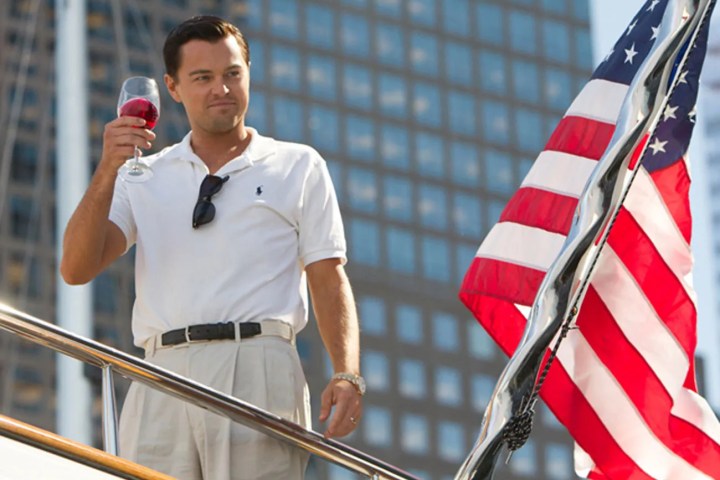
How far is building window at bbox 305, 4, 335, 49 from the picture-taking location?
79.4 m

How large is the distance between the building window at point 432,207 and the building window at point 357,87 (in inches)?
162

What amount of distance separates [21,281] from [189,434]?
6405 cm

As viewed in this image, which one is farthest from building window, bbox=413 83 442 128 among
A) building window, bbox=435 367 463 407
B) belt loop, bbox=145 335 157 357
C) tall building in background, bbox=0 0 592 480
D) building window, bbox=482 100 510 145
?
belt loop, bbox=145 335 157 357

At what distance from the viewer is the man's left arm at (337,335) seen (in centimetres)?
627

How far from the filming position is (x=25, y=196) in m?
70.8

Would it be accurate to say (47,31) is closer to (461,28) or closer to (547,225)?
(461,28)

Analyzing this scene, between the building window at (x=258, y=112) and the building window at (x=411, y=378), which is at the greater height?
the building window at (x=258, y=112)

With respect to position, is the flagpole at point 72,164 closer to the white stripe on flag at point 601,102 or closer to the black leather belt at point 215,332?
the white stripe on flag at point 601,102

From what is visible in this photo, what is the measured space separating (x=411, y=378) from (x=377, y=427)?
292 cm

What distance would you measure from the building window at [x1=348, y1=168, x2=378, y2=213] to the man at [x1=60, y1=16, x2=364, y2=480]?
71.3 metres

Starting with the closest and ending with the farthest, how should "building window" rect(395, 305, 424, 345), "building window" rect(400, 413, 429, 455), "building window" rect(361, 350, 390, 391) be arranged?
1. "building window" rect(361, 350, 390, 391)
2. "building window" rect(400, 413, 429, 455)
3. "building window" rect(395, 305, 424, 345)

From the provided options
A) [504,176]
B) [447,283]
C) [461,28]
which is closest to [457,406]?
[447,283]

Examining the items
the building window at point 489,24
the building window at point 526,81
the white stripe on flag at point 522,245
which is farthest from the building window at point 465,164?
the white stripe on flag at point 522,245

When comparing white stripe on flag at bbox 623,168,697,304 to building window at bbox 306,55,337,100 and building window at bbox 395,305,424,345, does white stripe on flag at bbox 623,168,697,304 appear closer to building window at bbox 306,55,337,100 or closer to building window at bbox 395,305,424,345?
building window at bbox 395,305,424,345
